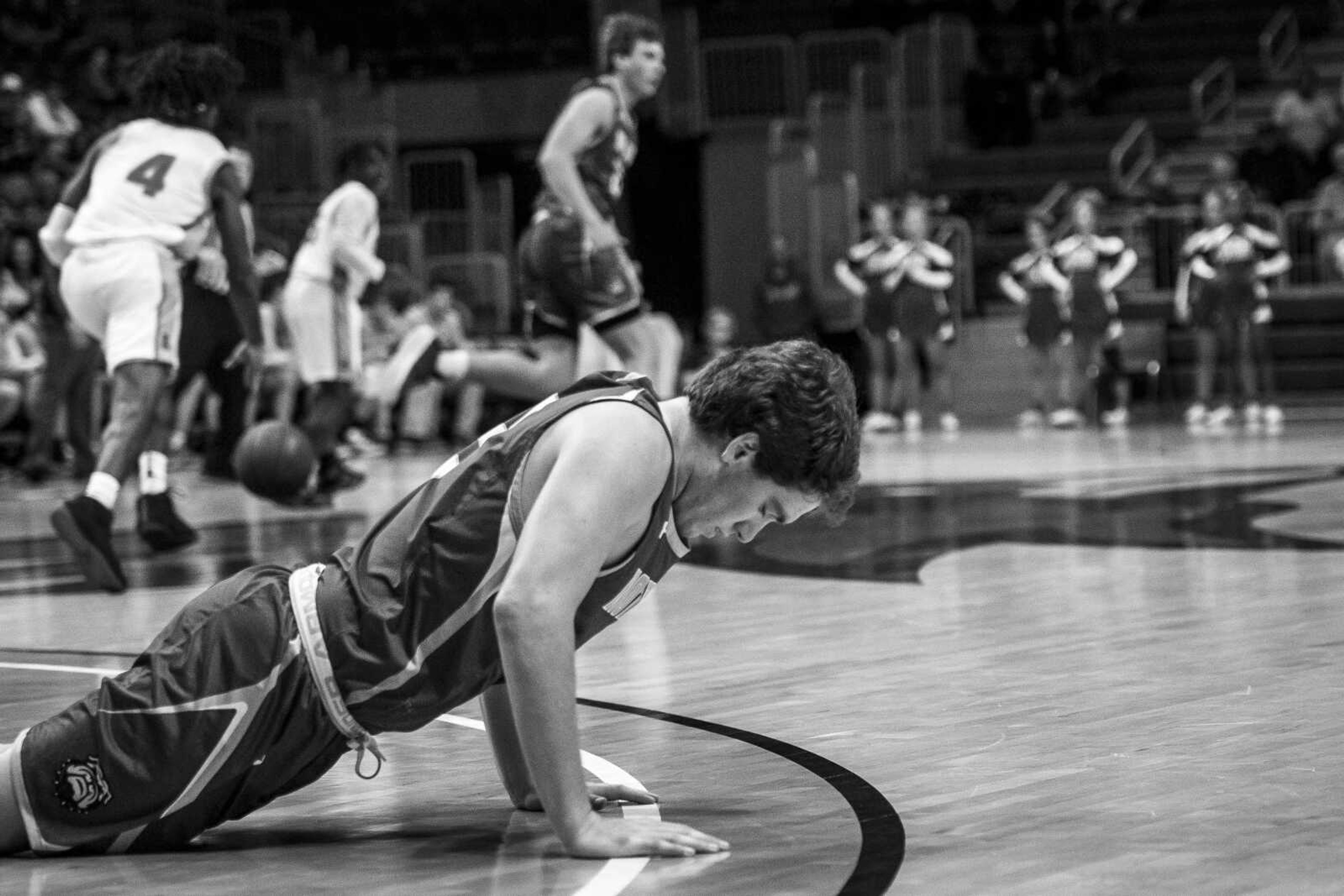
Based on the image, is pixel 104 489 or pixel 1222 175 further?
pixel 1222 175

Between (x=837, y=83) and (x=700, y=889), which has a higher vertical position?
(x=837, y=83)

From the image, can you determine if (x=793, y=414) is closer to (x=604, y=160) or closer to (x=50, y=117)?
(x=604, y=160)

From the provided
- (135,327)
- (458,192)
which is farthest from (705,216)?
(135,327)

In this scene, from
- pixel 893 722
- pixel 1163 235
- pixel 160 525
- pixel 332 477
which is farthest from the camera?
pixel 1163 235

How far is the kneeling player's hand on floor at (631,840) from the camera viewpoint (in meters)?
2.70

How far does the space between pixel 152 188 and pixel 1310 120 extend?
14218mm

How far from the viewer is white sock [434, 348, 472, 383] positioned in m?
7.96

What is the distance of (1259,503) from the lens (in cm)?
802

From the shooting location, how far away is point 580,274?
800cm

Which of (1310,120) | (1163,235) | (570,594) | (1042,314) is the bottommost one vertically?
(1042,314)

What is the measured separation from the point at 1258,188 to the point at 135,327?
43.8 feet

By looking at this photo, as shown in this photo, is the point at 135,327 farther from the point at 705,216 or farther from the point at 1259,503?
the point at 705,216

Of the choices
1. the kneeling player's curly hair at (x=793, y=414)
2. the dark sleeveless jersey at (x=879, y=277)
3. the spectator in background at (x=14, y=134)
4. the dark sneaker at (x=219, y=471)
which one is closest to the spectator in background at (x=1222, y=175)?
the dark sleeveless jersey at (x=879, y=277)

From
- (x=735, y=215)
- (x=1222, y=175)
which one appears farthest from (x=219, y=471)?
(x=735, y=215)
